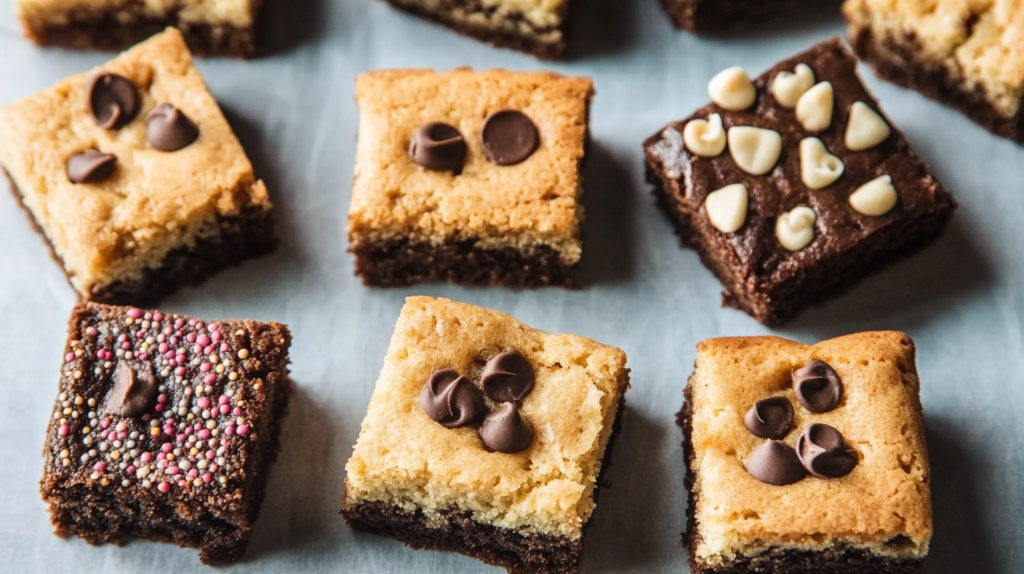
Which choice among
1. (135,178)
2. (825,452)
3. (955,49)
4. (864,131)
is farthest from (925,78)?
(135,178)

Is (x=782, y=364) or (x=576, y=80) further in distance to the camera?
(x=576, y=80)

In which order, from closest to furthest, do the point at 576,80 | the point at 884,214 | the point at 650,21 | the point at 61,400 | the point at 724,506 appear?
the point at 724,506 < the point at 61,400 < the point at 884,214 < the point at 576,80 < the point at 650,21

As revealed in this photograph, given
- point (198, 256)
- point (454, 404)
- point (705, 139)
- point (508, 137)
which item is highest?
point (705, 139)

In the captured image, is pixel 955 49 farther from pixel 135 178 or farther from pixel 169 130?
pixel 135 178

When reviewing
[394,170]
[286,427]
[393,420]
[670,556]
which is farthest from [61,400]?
[670,556]

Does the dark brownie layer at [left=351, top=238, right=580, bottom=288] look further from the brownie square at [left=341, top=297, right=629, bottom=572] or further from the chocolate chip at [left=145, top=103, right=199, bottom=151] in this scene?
the chocolate chip at [left=145, top=103, right=199, bottom=151]

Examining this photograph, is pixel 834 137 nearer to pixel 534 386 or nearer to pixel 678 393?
pixel 678 393

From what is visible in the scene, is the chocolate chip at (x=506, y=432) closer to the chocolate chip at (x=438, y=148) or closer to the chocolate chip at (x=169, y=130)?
the chocolate chip at (x=438, y=148)
